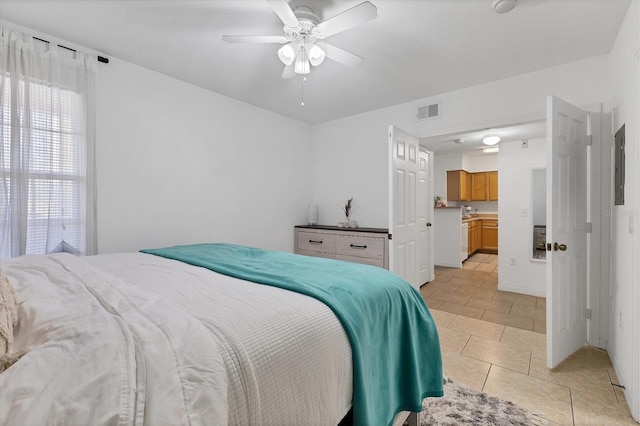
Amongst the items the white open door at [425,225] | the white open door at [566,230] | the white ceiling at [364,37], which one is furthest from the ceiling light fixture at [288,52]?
the white open door at [425,225]

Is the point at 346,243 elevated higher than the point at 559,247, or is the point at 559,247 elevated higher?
the point at 559,247

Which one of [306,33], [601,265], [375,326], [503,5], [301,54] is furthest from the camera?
[601,265]

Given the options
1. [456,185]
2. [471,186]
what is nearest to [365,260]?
[456,185]

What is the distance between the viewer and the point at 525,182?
13.4 ft

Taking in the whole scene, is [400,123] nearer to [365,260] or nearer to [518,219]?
[365,260]

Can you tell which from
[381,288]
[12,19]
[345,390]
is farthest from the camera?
[12,19]

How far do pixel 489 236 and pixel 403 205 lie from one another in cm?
497

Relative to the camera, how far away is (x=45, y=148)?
2189 millimetres

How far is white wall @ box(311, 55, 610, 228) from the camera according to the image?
262 centimetres

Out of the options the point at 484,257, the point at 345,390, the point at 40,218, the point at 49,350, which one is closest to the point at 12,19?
the point at 40,218

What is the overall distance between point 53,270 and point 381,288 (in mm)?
1566

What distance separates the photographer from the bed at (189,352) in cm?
57

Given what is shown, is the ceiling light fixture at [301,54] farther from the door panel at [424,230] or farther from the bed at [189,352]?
the door panel at [424,230]

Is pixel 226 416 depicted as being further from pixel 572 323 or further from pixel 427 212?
pixel 427 212
